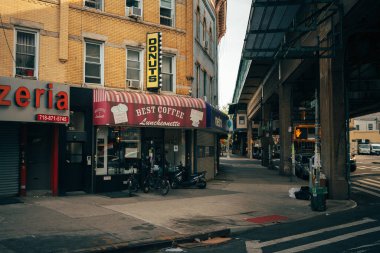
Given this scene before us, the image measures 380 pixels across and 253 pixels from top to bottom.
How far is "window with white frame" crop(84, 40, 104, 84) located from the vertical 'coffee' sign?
222cm

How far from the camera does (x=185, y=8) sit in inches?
859

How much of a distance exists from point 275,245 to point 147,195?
8.73 meters

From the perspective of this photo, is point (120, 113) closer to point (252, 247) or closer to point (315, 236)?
point (252, 247)

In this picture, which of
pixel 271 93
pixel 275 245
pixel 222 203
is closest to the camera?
pixel 275 245

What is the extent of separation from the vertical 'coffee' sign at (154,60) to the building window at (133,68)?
0.53 metres

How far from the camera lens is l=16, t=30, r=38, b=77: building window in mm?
16516

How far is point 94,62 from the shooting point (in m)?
18.6

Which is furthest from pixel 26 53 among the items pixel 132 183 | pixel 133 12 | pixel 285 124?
pixel 285 124

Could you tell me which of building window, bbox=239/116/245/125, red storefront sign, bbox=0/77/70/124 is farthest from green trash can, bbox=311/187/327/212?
building window, bbox=239/116/245/125

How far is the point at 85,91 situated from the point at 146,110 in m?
2.72

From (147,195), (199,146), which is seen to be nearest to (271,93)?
(199,146)

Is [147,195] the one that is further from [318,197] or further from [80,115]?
[318,197]

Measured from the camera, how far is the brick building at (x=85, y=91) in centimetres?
1623

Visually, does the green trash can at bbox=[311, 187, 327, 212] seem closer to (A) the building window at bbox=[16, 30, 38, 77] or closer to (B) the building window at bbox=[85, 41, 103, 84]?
(B) the building window at bbox=[85, 41, 103, 84]
